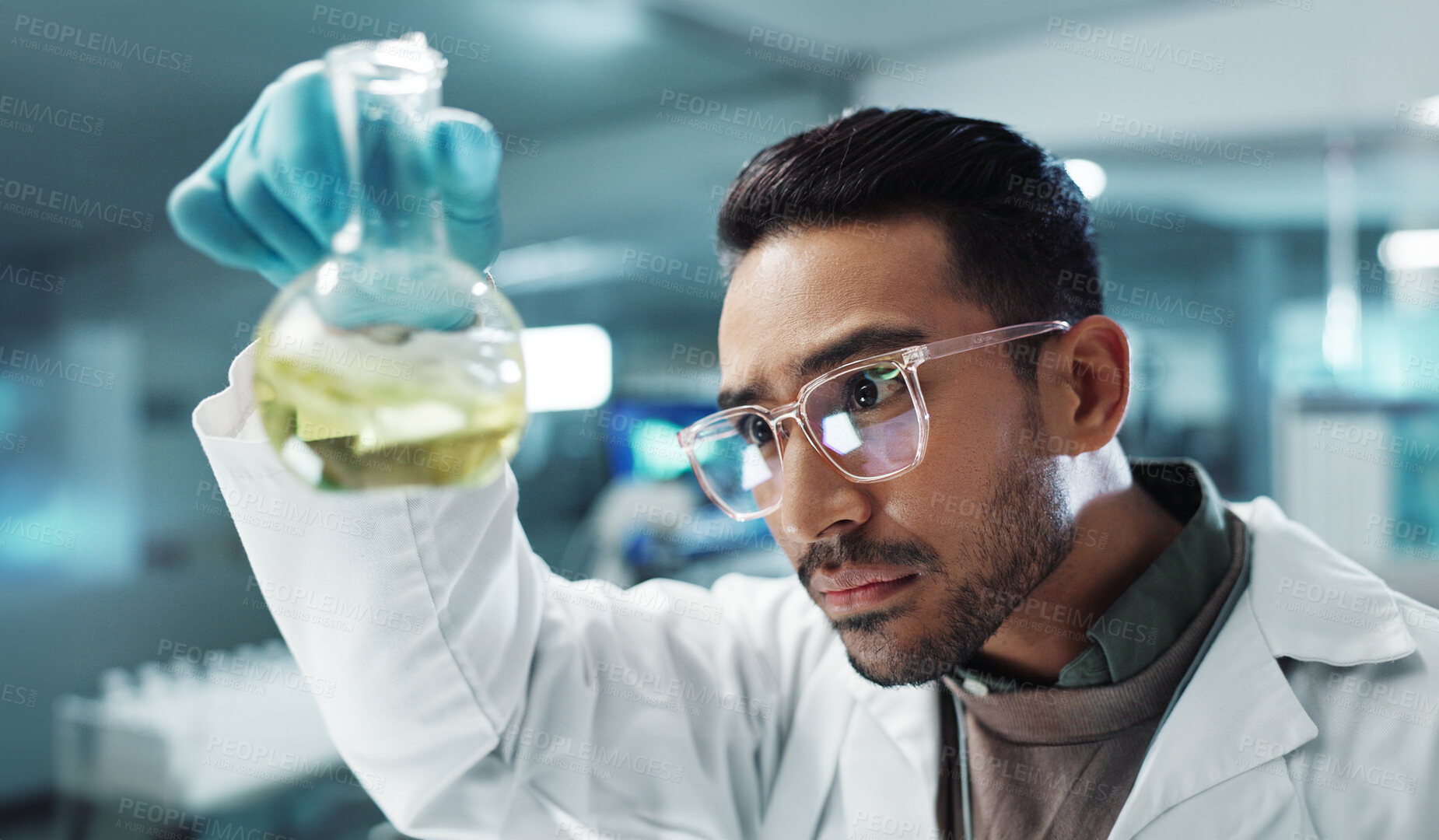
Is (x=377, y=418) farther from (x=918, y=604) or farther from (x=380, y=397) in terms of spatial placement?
(x=918, y=604)

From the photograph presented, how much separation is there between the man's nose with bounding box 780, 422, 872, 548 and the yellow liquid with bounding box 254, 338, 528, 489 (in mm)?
580

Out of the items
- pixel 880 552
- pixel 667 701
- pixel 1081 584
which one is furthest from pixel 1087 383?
pixel 667 701

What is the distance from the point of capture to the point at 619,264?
14.7 feet

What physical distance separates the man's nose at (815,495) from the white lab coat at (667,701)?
37cm

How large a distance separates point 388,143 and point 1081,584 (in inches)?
45.3

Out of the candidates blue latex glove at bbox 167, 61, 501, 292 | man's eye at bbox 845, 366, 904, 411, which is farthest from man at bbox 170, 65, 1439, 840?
blue latex glove at bbox 167, 61, 501, 292

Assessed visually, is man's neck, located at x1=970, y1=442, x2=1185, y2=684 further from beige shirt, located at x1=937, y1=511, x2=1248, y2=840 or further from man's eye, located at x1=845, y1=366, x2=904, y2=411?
man's eye, located at x1=845, y1=366, x2=904, y2=411

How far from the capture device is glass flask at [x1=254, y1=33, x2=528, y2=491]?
1.87 ft

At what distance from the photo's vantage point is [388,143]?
1.97 feet

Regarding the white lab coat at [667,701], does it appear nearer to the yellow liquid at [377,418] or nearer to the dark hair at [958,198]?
the yellow liquid at [377,418]

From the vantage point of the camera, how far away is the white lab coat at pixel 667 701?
1048 mm

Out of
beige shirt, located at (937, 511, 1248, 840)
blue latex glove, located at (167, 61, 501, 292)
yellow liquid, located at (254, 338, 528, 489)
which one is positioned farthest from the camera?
beige shirt, located at (937, 511, 1248, 840)

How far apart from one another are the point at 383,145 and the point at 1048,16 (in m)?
3.82

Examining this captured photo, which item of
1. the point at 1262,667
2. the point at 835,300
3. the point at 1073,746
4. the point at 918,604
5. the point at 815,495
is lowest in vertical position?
the point at 1073,746
